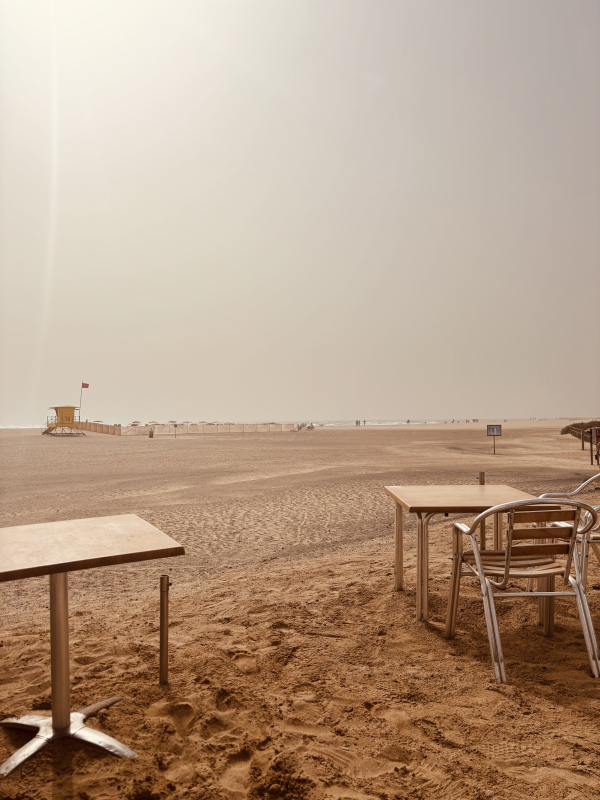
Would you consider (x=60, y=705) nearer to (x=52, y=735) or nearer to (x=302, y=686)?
(x=52, y=735)

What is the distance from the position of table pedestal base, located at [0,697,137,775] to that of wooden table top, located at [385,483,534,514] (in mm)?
2240

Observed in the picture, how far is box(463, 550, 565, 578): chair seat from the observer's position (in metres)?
3.40

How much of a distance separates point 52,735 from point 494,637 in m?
2.49

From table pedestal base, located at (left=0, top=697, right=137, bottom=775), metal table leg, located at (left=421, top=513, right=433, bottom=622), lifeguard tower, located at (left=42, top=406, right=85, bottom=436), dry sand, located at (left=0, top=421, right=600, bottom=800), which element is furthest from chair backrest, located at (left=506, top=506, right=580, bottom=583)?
lifeguard tower, located at (left=42, top=406, right=85, bottom=436)

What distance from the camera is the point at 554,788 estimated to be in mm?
2361

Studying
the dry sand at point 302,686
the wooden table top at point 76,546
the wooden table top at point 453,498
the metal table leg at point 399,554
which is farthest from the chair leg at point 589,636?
the wooden table top at point 76,546

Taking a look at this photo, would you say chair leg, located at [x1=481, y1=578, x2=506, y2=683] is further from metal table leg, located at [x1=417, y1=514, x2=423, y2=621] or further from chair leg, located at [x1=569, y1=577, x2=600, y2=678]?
metal table leg, located at [x1=417, y1=514, x2=423, y2=621]

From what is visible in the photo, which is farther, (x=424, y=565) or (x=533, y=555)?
(x=424, y=565)

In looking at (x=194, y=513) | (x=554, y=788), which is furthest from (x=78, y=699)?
(x=194, y=513)

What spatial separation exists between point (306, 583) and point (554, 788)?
3.22m

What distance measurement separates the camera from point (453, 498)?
4137mm

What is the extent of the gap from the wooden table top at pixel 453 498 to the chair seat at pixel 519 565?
1.01ft

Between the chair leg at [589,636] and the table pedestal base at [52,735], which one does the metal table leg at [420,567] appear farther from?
the table pedestal base at [52,735]

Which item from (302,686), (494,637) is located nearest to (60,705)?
(302,686)
